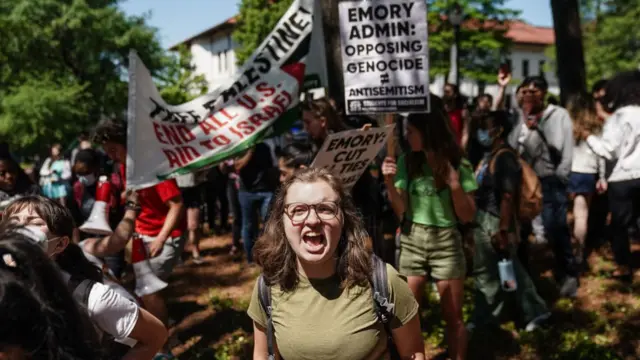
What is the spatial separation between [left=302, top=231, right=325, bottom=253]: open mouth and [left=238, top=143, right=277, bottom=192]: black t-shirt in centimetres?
453

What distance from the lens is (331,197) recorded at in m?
2.51

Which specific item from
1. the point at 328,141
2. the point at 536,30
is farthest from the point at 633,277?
the point at 536,30

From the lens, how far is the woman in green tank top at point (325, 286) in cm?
244

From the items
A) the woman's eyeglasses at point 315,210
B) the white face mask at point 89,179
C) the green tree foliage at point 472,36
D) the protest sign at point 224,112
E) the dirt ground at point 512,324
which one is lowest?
the dirt ground at point 512,324

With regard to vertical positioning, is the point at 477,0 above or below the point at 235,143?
above

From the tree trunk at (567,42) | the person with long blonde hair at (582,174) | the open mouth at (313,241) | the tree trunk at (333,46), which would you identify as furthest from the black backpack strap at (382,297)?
the tree trunk at (567,42)

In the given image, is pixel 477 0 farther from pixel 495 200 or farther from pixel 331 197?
pixel 331 197

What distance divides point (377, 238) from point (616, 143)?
205 cm

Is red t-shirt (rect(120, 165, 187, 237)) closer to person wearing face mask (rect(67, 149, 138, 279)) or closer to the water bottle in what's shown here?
person wearing face mask (rect(67, 149, 138, 279))

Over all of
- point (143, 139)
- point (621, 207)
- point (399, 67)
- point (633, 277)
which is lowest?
point (633, 277)

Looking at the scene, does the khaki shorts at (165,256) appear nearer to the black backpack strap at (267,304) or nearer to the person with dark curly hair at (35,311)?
the black backpack strap at (267,304)

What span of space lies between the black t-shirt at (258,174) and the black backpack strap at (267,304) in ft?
14.3

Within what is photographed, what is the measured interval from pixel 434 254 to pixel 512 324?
169cm

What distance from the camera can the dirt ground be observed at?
192 inches
